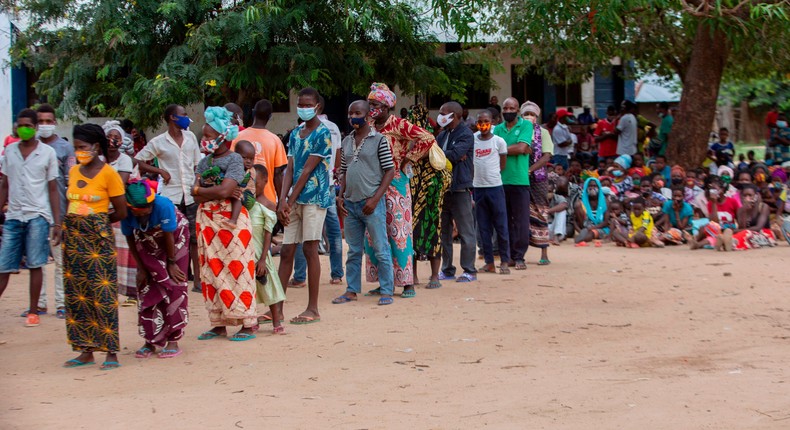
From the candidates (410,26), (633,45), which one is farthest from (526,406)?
(633,45)

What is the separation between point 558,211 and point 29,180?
25.9 ft

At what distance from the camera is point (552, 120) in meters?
19.1

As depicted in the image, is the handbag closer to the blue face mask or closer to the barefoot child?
the blue face mask

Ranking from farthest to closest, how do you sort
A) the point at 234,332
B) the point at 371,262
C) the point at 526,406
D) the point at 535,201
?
the point at 535,201 → the point at 371,262 → the point at 234,332 → the point at 526,406

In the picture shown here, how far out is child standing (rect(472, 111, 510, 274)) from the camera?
34.9ft

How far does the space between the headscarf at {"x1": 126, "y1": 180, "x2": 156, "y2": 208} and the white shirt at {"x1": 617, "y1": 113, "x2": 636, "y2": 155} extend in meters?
13.4

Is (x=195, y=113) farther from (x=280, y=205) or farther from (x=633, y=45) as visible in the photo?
(x=280, y=205)

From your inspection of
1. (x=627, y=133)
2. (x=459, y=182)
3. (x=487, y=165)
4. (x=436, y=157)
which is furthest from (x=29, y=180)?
(x=627, y=133)

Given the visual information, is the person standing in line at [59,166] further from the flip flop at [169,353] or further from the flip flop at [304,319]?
the flip flop at [304,319]

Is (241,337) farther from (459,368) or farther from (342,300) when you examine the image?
(459,368)

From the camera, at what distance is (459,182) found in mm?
10047

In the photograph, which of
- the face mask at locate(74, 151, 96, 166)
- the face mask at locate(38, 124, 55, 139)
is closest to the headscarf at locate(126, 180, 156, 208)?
the face mask at locate(74, 151, 96, 166)

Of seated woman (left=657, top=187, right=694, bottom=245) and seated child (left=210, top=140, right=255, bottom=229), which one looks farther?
seated woman (left=657, top=187, right=694, bottom=245)

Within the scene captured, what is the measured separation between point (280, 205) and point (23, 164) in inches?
84.8
